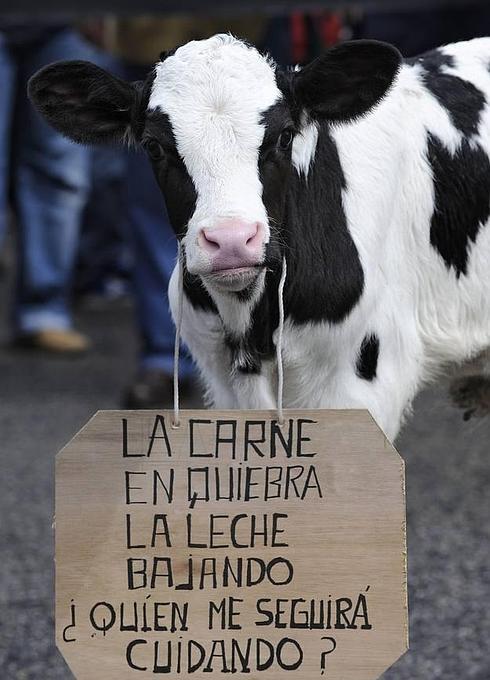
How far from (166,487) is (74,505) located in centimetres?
16

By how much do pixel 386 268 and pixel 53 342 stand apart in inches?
169

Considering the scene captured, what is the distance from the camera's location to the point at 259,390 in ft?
9.24

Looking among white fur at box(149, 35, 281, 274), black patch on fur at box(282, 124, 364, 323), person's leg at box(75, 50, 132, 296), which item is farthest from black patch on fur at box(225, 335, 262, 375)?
person's leg at box(75, 50, 132, 296)

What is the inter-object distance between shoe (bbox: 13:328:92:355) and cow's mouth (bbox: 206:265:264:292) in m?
4.47

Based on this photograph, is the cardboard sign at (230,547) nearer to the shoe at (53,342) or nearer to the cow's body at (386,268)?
the cow's body at (386,268)

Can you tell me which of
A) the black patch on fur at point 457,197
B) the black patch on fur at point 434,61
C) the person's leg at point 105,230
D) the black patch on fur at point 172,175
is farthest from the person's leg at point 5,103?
the black patch on fur at point 172,175

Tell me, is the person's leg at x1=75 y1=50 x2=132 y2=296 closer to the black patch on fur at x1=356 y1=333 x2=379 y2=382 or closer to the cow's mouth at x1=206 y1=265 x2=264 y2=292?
the black patch on fur at x1=356 y1=333 x2=379 y2=382

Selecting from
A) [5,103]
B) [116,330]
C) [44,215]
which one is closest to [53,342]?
[44,215]

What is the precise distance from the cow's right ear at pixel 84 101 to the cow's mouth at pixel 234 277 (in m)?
0.48

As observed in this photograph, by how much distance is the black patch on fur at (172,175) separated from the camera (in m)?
2.59

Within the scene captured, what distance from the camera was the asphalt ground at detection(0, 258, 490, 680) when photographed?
3.44 m

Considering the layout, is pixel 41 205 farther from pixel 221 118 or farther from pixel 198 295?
pixel 221 118

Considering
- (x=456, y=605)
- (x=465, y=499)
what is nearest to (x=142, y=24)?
(x=465, y=499)

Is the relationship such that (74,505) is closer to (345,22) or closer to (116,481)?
(116,481)
